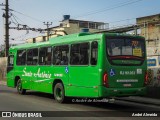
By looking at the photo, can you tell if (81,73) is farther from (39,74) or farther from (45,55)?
(39,74)

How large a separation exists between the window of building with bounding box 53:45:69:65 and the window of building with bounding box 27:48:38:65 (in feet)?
7.11

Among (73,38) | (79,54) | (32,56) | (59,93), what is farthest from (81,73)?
(32,56)

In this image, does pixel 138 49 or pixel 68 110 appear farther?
pixel 138 49

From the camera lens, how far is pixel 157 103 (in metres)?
15.9

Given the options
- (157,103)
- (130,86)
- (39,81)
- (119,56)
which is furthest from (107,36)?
(39,81)

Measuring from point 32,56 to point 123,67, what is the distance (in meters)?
6.95

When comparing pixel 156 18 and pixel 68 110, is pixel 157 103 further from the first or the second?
pixel 156 18

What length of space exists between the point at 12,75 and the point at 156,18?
3760 cm

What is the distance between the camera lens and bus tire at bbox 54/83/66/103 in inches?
634

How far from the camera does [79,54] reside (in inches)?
591

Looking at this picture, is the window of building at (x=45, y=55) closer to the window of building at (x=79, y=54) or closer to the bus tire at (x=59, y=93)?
the bus tire at (x=59, y=93)

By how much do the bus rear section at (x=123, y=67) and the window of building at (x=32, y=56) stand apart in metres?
6.15

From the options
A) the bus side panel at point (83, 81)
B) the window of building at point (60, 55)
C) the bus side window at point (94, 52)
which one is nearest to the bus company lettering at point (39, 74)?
the window of building at point (60, 55)

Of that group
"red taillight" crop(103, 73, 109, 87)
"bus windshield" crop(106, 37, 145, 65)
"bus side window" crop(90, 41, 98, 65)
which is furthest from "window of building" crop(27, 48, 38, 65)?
"red taillight" crop(103, 73, 109, 87)
